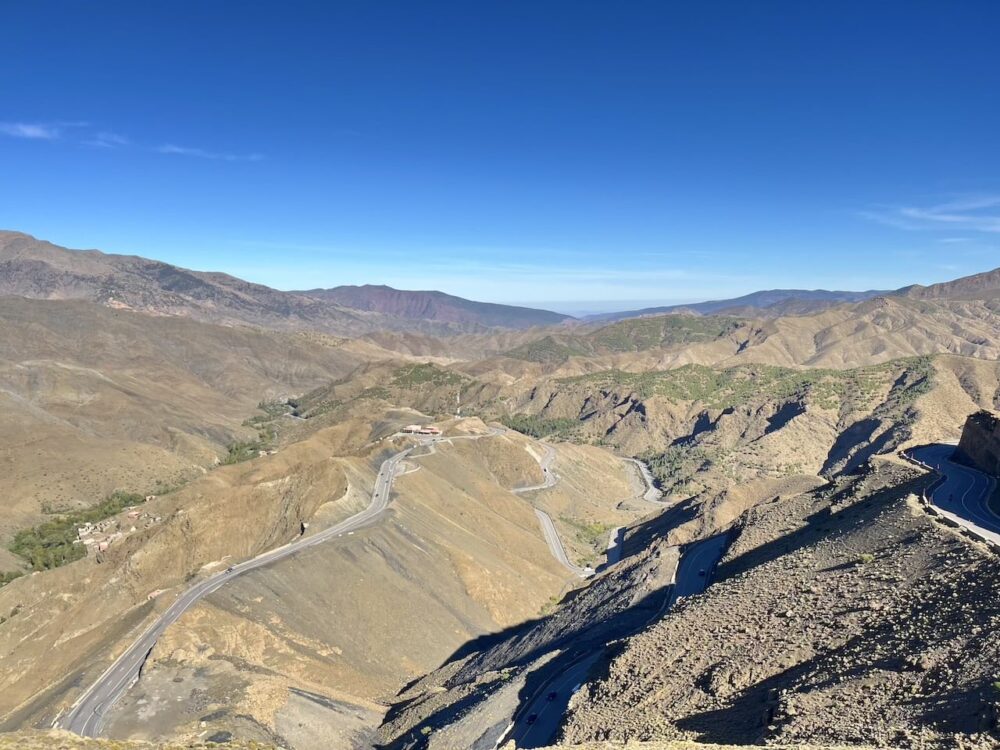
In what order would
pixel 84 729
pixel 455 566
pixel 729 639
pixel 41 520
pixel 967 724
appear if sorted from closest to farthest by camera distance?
pixel 967 724
pixel 729 639
pixel 84 729
pixel 455 566
pixel 41 520

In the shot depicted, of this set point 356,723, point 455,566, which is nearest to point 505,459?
point 455,566

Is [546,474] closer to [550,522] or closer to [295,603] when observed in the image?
[550,522]

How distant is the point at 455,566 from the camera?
229 ft

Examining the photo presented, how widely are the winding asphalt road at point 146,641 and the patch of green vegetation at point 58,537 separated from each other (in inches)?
2037

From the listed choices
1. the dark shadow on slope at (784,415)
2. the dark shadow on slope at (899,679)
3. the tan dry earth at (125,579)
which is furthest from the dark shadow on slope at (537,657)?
the dark shadow on slope at (784,415)

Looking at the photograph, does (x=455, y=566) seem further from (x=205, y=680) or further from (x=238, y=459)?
(x=238, y=459)

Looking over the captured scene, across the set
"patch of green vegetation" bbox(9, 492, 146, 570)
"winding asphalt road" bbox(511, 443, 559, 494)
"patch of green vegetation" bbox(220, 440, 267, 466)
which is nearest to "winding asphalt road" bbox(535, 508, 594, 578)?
"winding asphalt road" bbox(511, 443, 559, 494)

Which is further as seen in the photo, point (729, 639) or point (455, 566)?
point (455, 566)

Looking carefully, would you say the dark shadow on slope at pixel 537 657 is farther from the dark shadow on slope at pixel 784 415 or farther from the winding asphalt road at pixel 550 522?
the dark shadow on slope at pixel 784 415

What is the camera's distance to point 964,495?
44625 mm

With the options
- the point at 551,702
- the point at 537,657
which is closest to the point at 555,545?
the point at 537,657

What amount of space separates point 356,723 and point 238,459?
129m

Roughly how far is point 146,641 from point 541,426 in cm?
14955

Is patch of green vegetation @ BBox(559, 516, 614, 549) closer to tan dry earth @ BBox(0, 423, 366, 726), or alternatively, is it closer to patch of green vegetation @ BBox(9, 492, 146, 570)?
tan dry earth @ BBox(0, 423, 366, 726)
